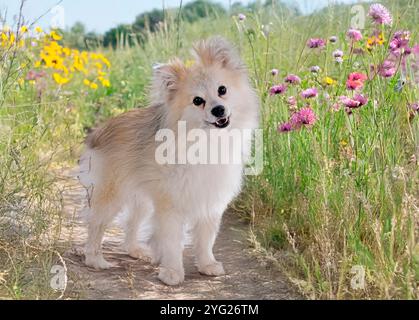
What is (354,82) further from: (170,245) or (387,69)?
(170,245)

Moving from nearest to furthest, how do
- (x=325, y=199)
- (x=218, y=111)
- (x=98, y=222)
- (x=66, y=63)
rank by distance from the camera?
(x=325, y=199), (x=218, y=111), (x=98, y=222), (x=66, y=63)

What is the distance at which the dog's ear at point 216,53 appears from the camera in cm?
425

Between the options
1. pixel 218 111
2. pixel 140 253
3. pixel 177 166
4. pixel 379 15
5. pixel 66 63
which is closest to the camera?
pixel 218 111

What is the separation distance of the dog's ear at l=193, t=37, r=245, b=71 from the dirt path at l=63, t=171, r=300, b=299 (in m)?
1.30

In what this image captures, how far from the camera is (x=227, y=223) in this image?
17.9ft

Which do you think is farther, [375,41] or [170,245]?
[375,41]

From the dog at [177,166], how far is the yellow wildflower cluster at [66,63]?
195cm

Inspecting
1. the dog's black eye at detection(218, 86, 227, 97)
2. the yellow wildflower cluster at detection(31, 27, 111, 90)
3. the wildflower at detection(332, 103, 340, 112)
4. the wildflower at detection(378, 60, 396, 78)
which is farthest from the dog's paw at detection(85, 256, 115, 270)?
the yellow wildflower cluster at detection(31, 27, 111, 90)

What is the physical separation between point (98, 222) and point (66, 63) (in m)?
6.20

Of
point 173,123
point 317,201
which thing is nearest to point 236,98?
point 173,123

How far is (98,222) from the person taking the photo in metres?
4.54

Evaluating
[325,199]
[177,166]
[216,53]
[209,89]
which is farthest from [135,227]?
[325,199]

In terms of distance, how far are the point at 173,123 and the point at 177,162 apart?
0.25 metres

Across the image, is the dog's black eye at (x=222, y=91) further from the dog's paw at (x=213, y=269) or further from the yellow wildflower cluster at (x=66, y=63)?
the yellow wildflower cluster at (x=66, y=63)
